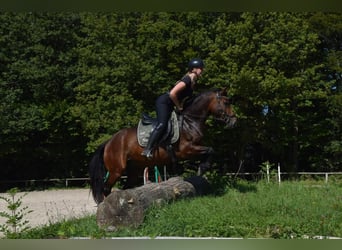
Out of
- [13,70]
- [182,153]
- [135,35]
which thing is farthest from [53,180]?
[182,153]

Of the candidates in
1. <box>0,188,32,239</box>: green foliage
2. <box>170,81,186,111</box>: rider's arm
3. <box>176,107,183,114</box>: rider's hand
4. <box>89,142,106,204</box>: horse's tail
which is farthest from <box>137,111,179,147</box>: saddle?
<box>0,188,32,239</box>: green foliage

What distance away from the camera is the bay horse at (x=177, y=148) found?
6723 mm

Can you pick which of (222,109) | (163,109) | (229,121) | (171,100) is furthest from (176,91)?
(229,121)

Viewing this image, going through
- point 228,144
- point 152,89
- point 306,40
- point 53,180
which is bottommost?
point 53,180

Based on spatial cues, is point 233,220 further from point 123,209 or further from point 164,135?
point 164,135

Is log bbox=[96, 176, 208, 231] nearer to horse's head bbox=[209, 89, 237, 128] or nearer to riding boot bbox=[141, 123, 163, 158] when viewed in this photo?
riding boot bbox=[141, 123, 163, 158]

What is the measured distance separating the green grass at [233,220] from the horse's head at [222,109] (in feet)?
4.13

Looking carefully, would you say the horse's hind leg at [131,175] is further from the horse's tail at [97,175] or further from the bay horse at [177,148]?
the horse's tail at [97,175]

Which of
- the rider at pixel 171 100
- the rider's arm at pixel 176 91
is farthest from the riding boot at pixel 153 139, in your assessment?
the rider's arm at pixel 176 91

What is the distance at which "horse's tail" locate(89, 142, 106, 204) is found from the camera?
724 cm

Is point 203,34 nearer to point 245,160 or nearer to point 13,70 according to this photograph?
point 245,160

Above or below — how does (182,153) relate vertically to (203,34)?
below

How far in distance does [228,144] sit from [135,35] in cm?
662

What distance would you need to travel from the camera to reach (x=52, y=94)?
2156 centimetres
